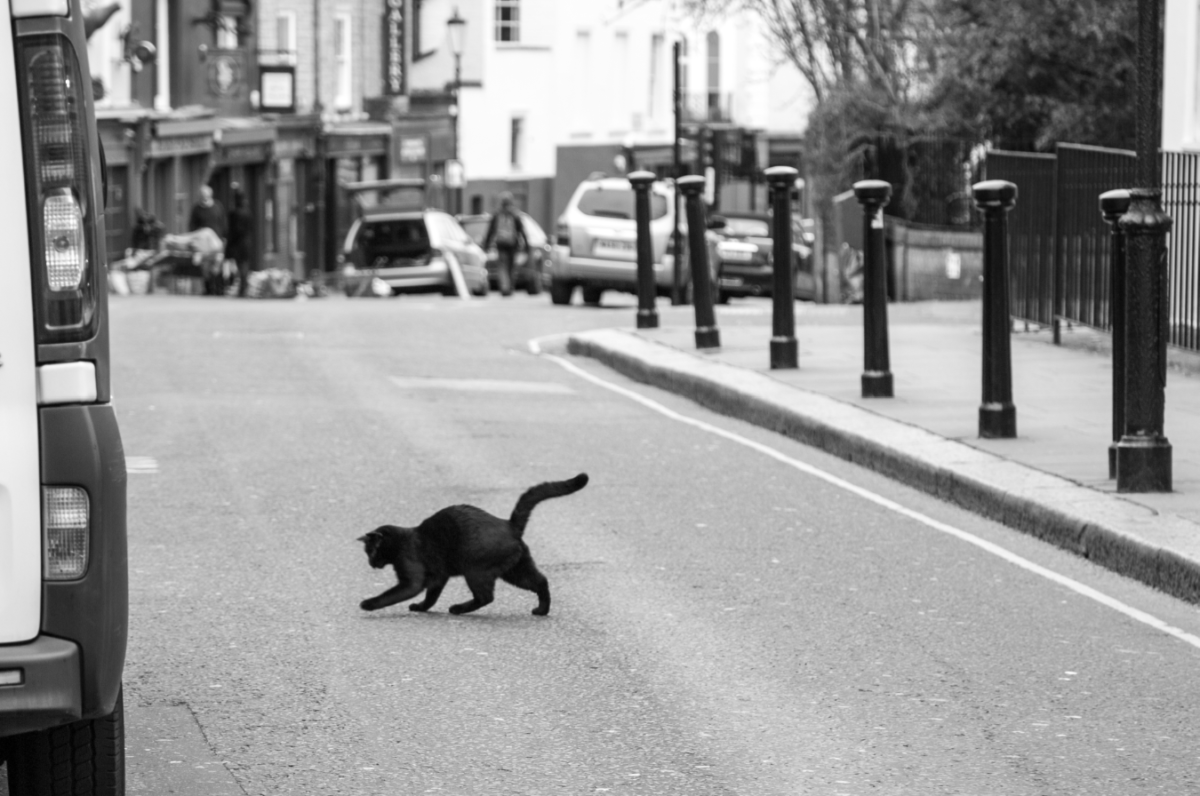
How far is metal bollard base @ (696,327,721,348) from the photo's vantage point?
18328 millimetres

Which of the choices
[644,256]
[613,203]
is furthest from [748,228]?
[644,256]

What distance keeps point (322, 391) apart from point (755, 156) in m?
54.1

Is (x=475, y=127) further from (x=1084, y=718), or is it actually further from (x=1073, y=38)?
(x=1084, y=718)

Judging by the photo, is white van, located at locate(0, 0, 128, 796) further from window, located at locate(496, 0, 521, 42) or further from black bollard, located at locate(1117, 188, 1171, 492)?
window, located at locate(496, 0, 521, 42)

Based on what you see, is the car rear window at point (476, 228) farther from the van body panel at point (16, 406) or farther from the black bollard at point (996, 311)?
the van body panel at point (16, 406)

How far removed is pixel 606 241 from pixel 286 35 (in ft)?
68.3

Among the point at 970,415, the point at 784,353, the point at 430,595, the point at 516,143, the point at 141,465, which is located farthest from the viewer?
the point at 516,143

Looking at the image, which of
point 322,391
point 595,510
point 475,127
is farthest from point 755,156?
point 595,510

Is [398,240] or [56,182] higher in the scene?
[56,182]

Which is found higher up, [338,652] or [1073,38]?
[1073,38]

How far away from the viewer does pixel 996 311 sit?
39.5 ft

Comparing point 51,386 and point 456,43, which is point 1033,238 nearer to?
point 51,386

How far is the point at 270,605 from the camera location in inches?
320

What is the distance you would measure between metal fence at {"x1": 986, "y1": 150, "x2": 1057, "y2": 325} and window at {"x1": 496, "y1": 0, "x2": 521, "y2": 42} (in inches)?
1685
